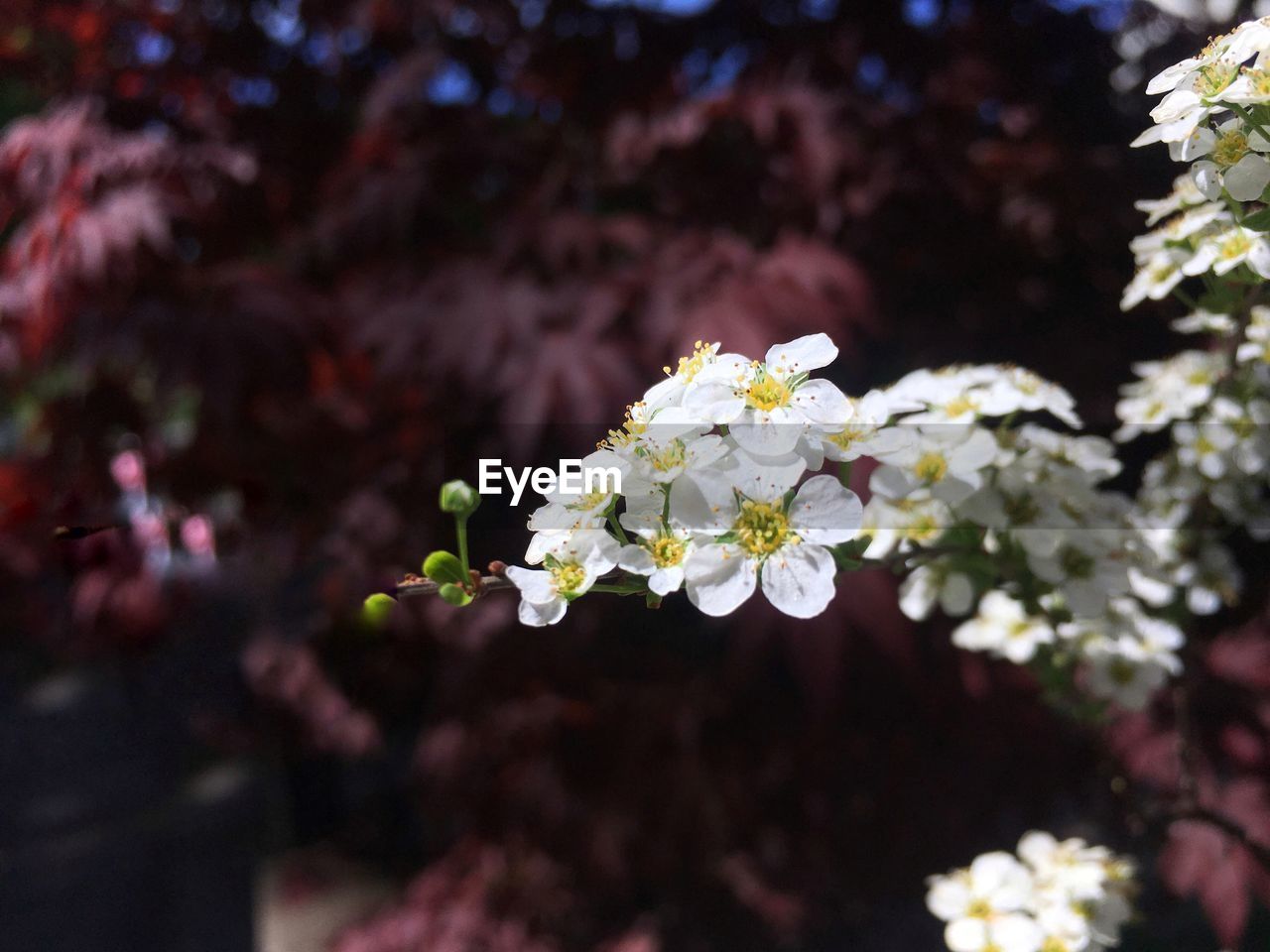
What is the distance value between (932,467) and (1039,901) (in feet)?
0.61

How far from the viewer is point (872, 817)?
27.9 inches

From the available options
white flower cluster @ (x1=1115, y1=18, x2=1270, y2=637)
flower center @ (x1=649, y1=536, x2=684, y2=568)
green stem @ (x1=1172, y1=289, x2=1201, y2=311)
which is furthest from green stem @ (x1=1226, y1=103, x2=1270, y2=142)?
flower center @ (x1=649, y1=536, x2=684, y2=568)

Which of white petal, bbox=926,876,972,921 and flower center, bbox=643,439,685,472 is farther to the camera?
white petal, bbox=926,876,972,921

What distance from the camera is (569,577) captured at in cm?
26

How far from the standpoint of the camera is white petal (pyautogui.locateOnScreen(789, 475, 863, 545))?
0.26 meters

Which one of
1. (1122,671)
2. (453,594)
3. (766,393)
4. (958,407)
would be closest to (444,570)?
(453,594)

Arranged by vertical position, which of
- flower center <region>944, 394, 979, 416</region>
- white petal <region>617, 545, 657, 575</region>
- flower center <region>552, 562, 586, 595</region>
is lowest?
flower center <region>944, 394, 979, 416</region>

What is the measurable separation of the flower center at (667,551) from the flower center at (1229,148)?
210 millimetres

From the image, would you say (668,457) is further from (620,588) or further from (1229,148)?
(1229,148)

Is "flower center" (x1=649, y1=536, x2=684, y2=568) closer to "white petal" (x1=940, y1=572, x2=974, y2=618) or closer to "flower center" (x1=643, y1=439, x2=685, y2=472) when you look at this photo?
"flower center" (x1=643, y1=439, x2=685, y2=472)

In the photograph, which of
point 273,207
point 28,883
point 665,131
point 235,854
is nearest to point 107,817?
point 235,854

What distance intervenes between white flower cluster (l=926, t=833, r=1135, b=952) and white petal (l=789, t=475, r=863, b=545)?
198 millimetres

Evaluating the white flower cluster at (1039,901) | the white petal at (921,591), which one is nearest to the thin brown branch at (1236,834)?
the white flower cluster at (1039,901)

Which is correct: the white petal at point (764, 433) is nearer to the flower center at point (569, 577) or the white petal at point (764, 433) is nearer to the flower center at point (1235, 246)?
the flower center at point (569, 577)
